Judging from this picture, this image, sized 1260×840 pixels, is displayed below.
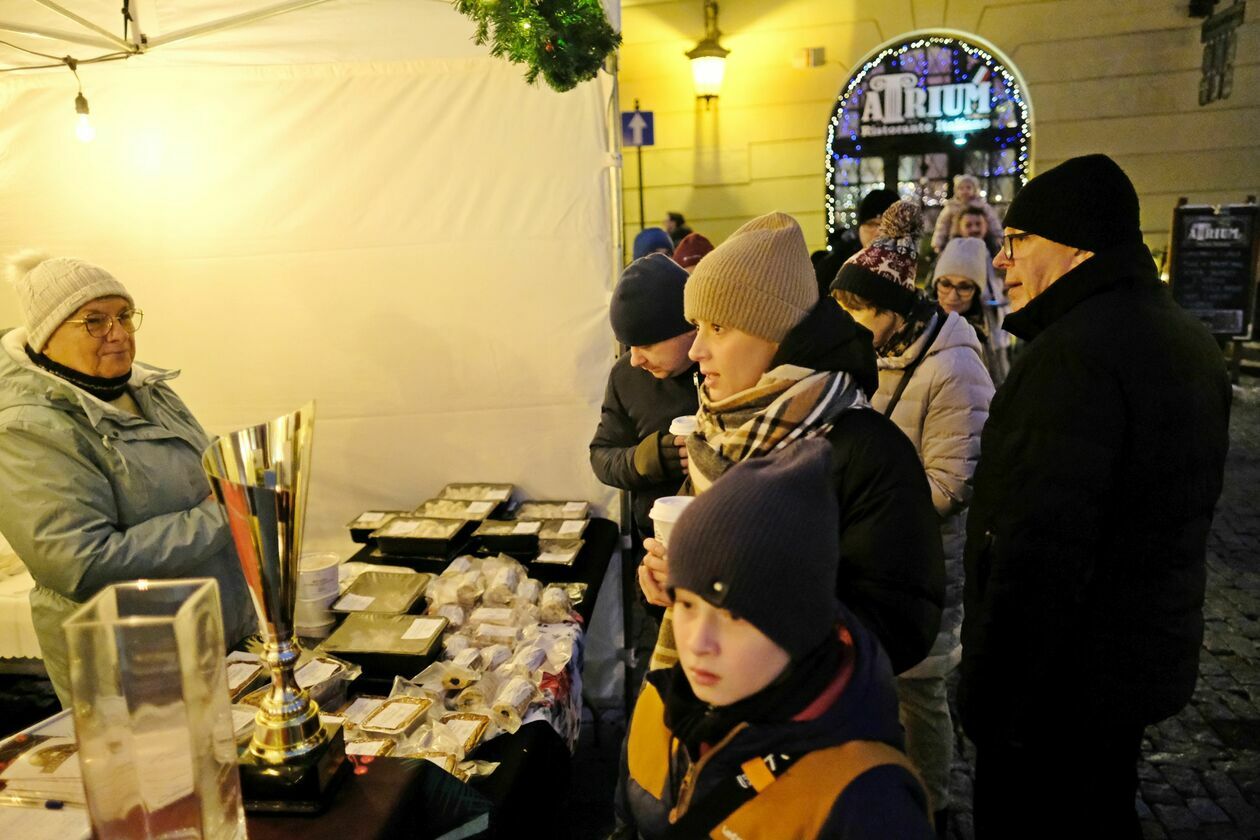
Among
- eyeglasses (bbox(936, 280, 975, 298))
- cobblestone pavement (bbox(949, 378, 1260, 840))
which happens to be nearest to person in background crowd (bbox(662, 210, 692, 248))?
eyeglasses (bbox(936, 280, 975, 298))

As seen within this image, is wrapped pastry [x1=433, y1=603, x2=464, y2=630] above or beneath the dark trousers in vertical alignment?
above

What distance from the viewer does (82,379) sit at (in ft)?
7.30

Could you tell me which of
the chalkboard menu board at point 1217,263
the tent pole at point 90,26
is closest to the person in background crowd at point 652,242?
the tent pole at point 90,26

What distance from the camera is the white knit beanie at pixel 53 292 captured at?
216cm

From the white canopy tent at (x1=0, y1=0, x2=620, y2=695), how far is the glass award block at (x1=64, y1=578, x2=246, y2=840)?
99.9 inches

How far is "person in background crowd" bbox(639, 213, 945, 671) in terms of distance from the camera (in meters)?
1.41

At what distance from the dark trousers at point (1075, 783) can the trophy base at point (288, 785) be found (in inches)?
62.9

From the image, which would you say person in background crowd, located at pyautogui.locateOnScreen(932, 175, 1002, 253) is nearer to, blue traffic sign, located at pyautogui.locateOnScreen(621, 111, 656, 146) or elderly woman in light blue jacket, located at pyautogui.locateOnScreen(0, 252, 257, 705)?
blue traffic sign, located at pyautogui.locateOnScreen(621, 111, 656, 146)

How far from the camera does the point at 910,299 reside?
2547mm

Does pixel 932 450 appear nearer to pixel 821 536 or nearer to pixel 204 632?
pixel 821 536

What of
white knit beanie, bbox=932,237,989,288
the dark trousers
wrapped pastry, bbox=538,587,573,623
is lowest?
the dark trousers

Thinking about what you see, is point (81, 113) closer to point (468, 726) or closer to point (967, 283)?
point (468, 726)

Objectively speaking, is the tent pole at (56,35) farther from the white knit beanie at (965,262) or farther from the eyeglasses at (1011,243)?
the white knit beanie at (965,262)

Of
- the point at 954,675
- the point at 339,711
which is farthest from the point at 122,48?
the point at 954,675
